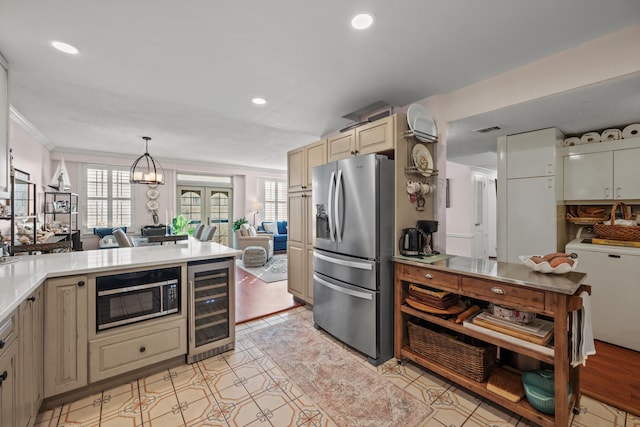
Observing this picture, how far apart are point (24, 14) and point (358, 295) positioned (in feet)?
9.61

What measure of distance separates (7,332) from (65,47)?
1.95m

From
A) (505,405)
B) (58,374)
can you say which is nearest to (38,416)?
(58,374)

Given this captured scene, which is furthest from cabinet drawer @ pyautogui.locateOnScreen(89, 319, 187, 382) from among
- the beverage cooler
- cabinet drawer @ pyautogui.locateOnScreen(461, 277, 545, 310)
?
cabinet drawer @ pyautogui.locateOnScreen(461, 277, 545, 310)

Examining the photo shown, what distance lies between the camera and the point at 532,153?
3078 mm

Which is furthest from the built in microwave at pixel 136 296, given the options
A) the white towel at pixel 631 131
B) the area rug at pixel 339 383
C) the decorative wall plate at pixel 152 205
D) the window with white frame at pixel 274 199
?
the window with white frame at pixel 274 199

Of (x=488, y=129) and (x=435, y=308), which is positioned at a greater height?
(x=488, y=129)

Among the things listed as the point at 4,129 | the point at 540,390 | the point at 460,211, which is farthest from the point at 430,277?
the point at 460,211

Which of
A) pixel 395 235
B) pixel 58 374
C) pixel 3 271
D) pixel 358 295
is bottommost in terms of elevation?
pixel 58 374

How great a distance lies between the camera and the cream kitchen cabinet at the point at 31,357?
137cm

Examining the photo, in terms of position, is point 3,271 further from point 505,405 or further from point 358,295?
point 505,405

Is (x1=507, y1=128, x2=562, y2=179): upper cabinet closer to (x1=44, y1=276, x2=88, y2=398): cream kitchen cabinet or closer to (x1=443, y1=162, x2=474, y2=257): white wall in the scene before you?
(x1=443, y1=162, x2=474, y2=257): white wall

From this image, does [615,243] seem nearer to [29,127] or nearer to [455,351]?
[455,351]

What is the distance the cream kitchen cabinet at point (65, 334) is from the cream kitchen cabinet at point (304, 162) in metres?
2.29

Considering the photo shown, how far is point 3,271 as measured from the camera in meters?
1.73
